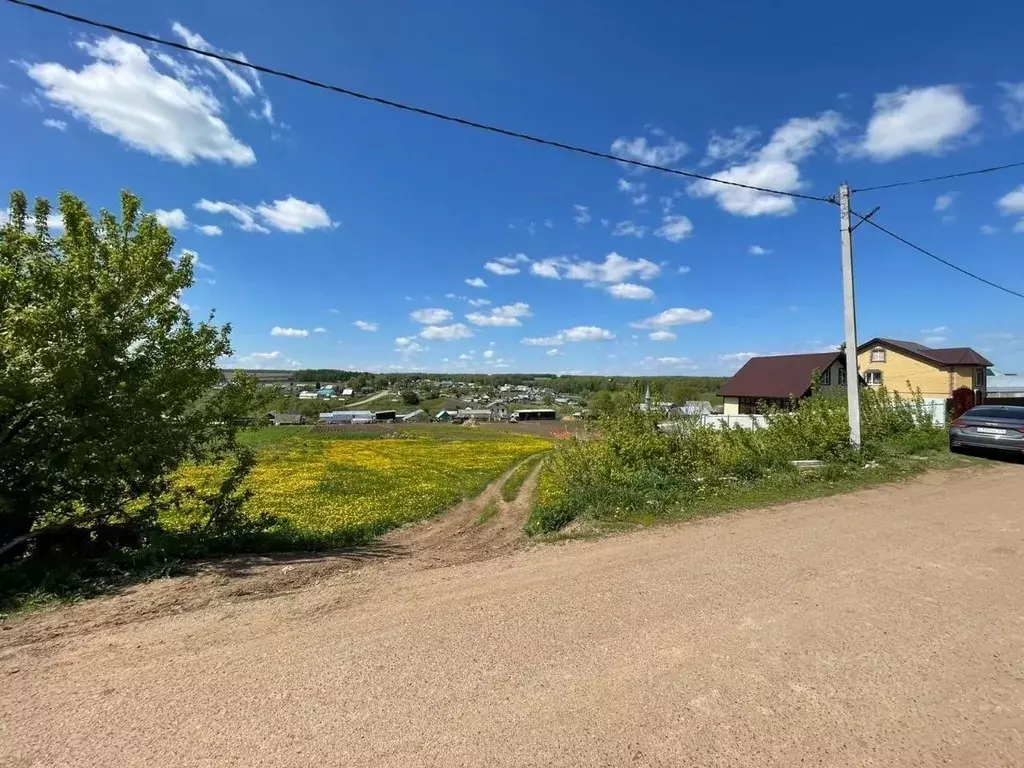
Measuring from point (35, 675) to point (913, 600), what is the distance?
6.78 m

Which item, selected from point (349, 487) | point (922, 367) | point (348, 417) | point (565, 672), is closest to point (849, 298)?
point (565, 672)

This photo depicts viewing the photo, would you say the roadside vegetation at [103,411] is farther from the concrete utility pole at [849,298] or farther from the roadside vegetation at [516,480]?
the concrete utility pole at [849,298]

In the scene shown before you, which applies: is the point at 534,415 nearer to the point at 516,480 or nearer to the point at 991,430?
the point at 516,480

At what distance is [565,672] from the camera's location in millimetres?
3373

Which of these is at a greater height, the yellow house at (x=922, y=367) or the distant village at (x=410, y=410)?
the yellow house at (x=922, y=367)

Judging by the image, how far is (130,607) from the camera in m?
4.78

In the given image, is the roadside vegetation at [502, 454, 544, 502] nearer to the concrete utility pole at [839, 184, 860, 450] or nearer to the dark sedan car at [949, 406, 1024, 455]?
the concrete utility pole at [839, 184, 860, 450]

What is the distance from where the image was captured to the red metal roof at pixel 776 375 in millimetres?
43916

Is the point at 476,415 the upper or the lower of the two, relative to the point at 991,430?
lower

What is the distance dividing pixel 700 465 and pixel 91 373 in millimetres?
10272

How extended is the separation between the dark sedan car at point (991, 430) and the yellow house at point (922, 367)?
2672 cm

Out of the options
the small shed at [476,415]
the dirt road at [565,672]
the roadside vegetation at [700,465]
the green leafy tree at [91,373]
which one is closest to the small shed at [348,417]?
the small shed at [476,415]

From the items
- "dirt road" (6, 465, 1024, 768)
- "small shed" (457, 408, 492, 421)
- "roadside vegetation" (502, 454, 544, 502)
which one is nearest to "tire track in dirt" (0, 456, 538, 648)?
"dirt road" (6, 465, 1024, 768)

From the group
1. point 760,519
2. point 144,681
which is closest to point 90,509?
point 144,681
